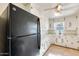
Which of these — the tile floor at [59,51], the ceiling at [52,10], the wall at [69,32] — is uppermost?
the ceiling at [52,10]

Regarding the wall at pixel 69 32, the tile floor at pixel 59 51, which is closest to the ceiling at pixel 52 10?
the wall at pixel 69 32

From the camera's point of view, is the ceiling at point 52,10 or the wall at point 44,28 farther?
the wall at point 44,28

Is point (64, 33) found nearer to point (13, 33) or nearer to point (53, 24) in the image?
point (53, 24)

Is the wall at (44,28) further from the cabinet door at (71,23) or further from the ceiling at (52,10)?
the cabinet door at (71,23)

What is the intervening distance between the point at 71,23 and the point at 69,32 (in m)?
Answer: 0.08

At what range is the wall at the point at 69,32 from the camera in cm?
69

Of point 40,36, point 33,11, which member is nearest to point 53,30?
point 40,36

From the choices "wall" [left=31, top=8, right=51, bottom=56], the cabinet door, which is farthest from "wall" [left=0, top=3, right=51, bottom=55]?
the cabinet door

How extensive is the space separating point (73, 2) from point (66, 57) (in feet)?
1.39

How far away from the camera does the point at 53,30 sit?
0.72 meters

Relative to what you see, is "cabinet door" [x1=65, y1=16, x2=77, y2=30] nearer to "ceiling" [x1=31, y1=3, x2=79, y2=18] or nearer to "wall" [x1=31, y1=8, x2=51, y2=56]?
"ceiling" [x1=31, y1=3, x2=79, y2=18]

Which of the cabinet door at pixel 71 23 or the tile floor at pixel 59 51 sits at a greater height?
the cabinet door at pixel 71 23

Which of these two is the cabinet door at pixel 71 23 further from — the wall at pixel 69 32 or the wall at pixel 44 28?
the wall at pixel 44 28

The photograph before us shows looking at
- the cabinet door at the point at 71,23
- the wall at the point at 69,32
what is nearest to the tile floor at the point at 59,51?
A: the wall at the point at 69,32
